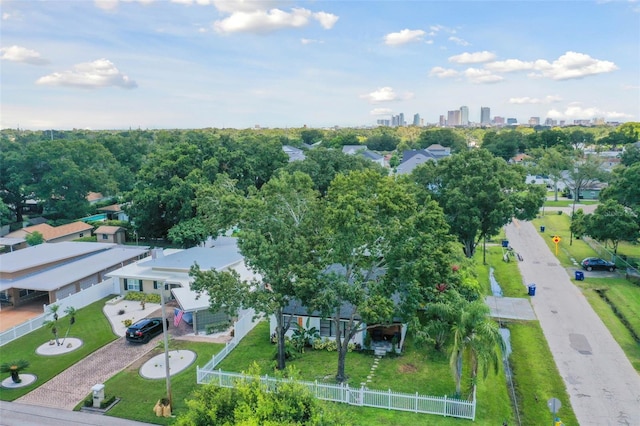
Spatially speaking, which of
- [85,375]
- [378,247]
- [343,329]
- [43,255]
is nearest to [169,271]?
[85,375]

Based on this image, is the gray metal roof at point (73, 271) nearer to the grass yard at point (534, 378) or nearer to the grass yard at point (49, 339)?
the grass yard at point (49, 339)

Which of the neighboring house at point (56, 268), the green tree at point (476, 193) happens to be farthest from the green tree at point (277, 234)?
the green tree at point (476, 193)

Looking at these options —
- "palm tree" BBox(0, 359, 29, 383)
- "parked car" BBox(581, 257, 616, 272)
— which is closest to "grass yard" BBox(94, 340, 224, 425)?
"palm tree" BBox(0, 359, 29, 383)

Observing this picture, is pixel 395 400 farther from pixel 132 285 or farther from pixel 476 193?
pixel 132 285

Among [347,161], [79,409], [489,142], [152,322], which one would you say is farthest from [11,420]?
[489,142]

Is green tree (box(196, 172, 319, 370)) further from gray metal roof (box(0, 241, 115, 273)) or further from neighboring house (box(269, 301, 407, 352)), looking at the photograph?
gray metal roof (box(0, 241, 115, 273))

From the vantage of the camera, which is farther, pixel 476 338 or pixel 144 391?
pixel 144 391
